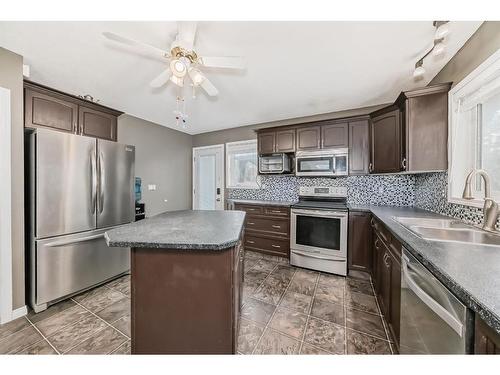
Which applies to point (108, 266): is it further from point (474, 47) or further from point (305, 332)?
point (474, 47)

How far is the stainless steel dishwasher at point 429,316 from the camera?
0.71m

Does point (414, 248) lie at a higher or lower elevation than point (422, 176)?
lower

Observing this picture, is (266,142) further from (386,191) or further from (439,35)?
(439,35)

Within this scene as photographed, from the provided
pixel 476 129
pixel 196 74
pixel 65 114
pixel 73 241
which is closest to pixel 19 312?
pixel 73 241

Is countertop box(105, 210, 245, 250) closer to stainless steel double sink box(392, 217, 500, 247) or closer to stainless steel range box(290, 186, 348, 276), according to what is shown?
stainless steel double sink box(392, 217, 500, 247)

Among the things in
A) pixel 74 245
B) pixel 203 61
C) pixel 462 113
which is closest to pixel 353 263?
pixel 462 113

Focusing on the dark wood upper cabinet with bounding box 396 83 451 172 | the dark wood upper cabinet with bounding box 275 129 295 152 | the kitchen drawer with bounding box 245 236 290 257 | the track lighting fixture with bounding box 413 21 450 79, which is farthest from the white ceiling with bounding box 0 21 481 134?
the kitchen drawer with bounding box 245 236 290 257

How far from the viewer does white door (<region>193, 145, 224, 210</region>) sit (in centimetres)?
444

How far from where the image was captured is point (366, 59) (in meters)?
1.86

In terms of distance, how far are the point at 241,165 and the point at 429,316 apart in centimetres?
362

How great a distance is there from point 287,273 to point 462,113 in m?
2.57

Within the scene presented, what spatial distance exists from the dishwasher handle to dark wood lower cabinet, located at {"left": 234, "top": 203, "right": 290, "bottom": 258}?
1915 mm

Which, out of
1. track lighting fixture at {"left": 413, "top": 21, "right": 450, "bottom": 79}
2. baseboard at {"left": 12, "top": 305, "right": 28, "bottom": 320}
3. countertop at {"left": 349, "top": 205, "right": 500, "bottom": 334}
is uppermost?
track lighting fixture at {"left": 413, "top": 21, "right": 450, "bottom": 79}

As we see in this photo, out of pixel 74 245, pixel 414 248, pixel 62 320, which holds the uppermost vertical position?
pixel 414 248
